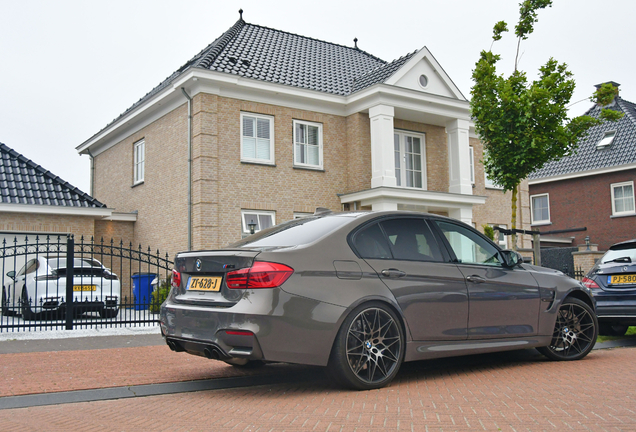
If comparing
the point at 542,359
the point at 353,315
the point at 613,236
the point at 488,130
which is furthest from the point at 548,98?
the point at 613,236

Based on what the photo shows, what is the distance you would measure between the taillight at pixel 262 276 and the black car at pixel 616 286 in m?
5.84

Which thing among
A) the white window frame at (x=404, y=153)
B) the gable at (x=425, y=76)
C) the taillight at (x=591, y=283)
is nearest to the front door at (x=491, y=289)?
the taillight at (x=591, y=283)

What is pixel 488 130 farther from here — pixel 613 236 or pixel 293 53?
pixel 613 236

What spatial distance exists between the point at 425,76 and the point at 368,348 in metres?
16.5

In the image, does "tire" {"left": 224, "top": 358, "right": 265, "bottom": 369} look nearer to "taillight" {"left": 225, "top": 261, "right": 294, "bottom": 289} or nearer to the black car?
"taillight" {"left": 225, "top": 261, "right": 294, "bottom": 289}

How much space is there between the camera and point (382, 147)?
18.7 meters

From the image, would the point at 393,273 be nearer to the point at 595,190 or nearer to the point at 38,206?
the point at 38,206

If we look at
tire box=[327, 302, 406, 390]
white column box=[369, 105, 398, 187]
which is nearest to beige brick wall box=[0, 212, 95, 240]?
white column box=[369, 105, 398, 187]

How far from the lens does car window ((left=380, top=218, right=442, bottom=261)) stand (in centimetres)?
587

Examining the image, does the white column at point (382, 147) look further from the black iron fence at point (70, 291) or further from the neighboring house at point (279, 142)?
the black iron fence at point (70, 291)

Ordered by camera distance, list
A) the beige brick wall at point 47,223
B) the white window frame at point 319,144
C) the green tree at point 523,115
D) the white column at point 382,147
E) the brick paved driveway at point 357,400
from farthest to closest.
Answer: the white window frame at point 319,144 → the white column at point 382,147 → the beige brick wall at point 47,223 → the green tree at point 523,115 → the brick paved driveway at point 357,400

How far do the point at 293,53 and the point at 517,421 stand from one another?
62.2 ft

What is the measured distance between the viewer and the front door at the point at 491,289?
6133 mm

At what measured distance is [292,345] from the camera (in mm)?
4961
